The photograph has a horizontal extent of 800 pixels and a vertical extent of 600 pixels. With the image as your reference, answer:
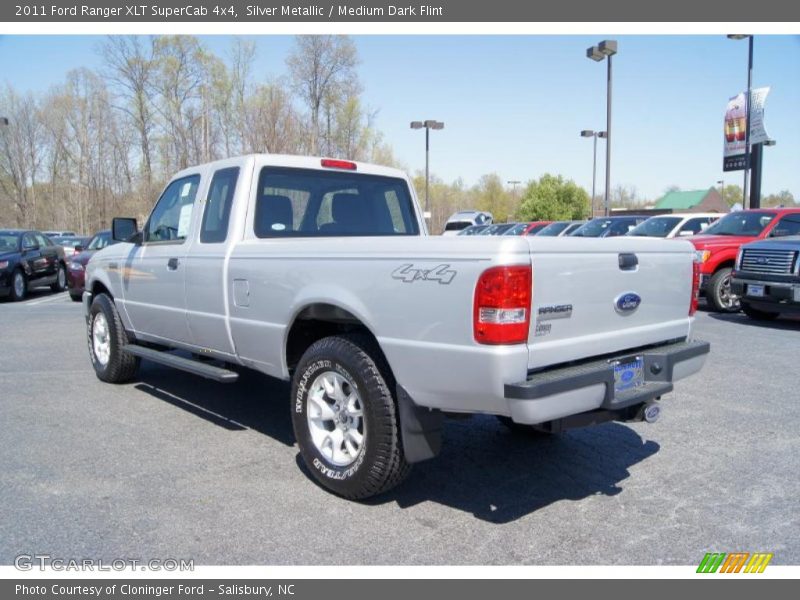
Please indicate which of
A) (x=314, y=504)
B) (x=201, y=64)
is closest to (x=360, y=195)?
(x=314, y=504)

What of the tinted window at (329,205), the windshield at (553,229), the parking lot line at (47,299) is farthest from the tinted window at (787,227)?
the parking lot line at (47,299)

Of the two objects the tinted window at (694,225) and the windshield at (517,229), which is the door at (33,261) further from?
the windshield at (517,229)

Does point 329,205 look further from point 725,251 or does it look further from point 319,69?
point 319,69

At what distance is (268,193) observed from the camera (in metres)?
4.88

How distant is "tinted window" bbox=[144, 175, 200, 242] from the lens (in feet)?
17.8

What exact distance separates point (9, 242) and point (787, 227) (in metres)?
17.1

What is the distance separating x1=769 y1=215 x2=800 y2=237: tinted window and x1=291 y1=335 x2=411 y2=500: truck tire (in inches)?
413

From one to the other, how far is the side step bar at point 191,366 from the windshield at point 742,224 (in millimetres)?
10549

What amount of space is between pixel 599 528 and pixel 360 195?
10.5 feet

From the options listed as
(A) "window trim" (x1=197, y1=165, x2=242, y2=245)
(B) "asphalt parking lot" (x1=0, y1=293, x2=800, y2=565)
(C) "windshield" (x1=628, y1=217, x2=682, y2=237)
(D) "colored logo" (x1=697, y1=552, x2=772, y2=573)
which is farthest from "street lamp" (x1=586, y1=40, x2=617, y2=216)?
(D) "colored logo" (x1=697, y1=552, x2=772, y2=573)

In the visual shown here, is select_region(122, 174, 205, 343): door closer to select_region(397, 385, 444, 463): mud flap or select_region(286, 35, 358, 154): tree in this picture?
select_region(397, 385, 444, 463): mud flap

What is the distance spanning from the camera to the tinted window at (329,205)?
4.86 m

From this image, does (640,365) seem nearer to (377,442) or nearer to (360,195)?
(377,442)

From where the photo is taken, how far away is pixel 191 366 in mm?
5059
